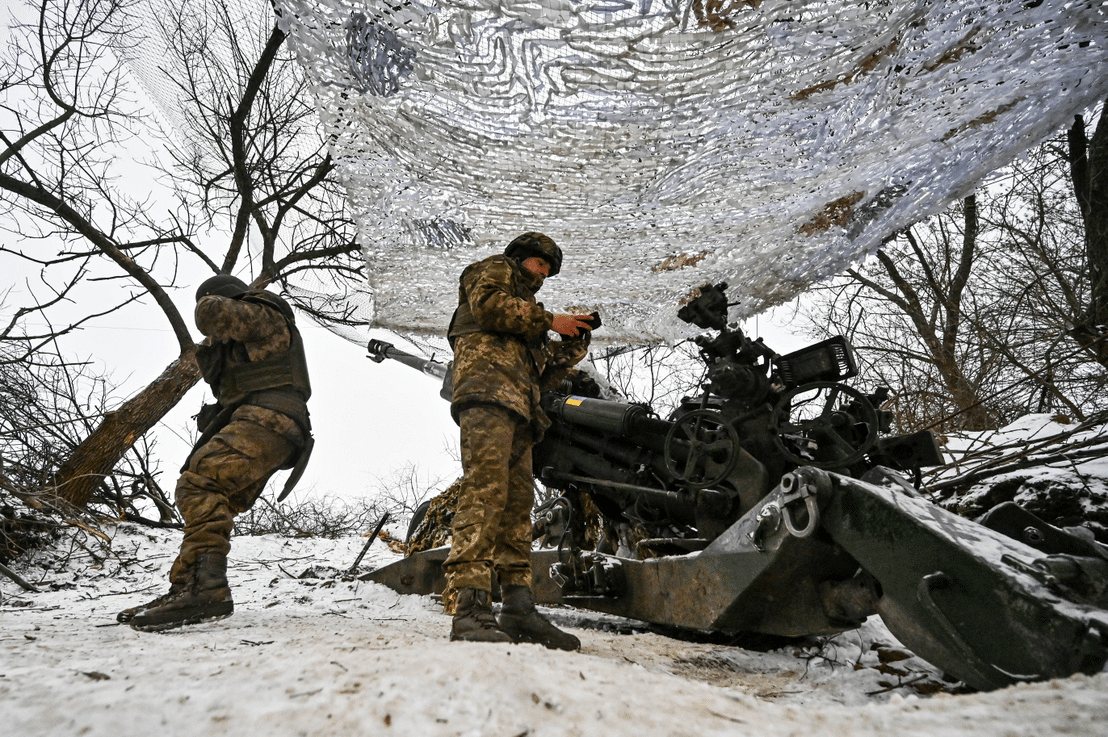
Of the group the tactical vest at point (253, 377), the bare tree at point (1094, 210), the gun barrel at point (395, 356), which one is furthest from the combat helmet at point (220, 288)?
the bare tree at point (1094, 210)

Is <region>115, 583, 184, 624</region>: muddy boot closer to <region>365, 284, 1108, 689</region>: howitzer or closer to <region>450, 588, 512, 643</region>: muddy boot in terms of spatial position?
<region>365, 284, 1108, 689</region>: howitzer

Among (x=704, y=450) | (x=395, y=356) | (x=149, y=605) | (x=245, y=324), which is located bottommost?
(x=149, y=605)

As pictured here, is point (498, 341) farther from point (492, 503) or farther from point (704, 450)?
point (704, 450)

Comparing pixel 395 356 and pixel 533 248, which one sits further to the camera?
pixel 395 356

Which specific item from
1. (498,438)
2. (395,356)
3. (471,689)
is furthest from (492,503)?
(395,356)

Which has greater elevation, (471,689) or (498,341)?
(498,341)

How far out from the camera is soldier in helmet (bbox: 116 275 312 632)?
2543mm

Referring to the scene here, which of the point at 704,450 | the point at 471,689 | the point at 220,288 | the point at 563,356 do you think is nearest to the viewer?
the point at 471,689

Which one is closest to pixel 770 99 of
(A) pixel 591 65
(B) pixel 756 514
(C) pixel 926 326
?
(A) pixel 591 65

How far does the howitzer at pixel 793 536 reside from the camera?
134 centimetres

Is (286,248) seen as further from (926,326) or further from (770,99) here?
(926,326)

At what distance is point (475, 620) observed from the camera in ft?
6.39

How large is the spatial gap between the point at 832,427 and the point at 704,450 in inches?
18.7

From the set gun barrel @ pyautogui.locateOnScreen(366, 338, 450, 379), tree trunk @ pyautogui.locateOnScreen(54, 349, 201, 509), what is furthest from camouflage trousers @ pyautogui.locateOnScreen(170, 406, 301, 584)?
tree trunk @ pyautogui.locateOnScreen(54, 349, 201, 509)
